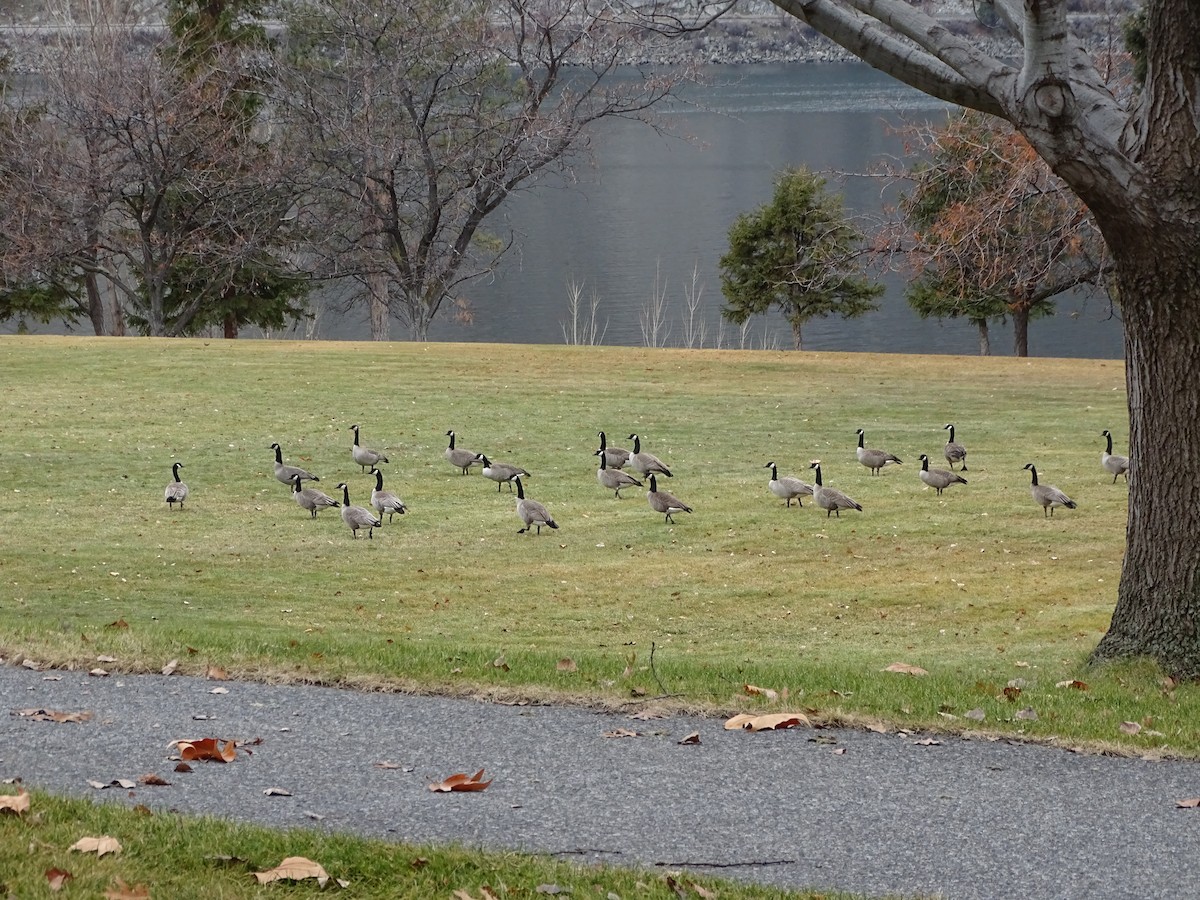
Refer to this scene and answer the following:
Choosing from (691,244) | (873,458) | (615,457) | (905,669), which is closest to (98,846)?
(905,669)

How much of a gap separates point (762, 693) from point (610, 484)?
35.2ft

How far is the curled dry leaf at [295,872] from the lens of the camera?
5367 mm

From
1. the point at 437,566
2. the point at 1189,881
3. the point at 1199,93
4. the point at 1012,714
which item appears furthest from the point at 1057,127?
the point at 437,566

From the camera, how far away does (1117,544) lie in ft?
55.5

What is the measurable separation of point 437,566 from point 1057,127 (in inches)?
360

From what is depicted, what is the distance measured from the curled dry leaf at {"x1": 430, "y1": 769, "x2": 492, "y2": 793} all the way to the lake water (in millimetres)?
21693

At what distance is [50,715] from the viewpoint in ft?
25.4

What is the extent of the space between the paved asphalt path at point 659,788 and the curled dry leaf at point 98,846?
2.43 feet

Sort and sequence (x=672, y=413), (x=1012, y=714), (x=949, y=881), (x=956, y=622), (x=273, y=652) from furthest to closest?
(x=672, y=413)
(x=956, y=622)
(x=273, y=652)
(x=1012, y=714)
(x=949, y=881)

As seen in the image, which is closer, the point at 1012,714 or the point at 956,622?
the point at 1012,714

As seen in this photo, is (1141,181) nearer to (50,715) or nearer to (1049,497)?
(50,715)

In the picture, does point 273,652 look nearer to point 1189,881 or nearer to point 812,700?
point 812,700

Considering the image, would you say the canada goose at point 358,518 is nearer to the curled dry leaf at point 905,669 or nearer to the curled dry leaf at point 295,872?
the curled dry leaf at point 905,669

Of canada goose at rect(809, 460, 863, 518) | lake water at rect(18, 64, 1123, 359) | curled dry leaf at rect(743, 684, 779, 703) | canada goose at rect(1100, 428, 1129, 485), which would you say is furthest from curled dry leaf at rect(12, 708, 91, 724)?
lake water at rect(18, 64, 1123, 359)
